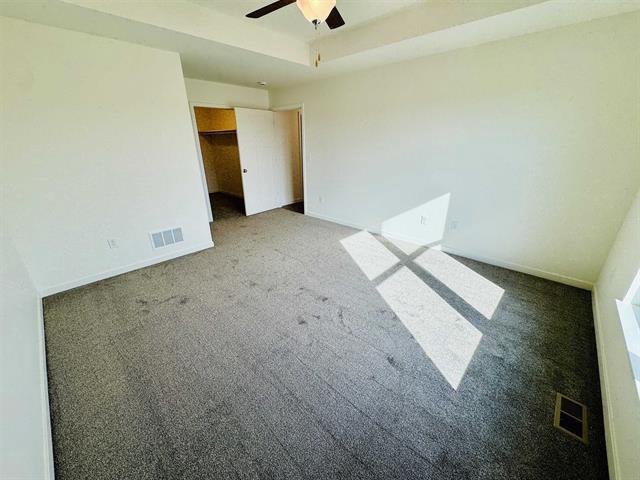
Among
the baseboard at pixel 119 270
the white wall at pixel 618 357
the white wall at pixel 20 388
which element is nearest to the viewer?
the white wall at pixel 20 388

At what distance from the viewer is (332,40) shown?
119 inches

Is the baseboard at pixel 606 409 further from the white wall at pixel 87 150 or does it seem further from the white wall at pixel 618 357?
the white wall at pixel 87 150

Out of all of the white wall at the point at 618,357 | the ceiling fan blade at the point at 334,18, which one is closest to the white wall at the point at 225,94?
the ceiling fan blade at the point at 334,18

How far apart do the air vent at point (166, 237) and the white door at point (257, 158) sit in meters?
1.84

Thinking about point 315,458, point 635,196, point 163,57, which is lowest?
point 315,458

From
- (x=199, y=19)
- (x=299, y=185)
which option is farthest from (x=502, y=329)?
(x=299, y=185)

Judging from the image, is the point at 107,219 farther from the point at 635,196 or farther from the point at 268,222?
the point at 635,196

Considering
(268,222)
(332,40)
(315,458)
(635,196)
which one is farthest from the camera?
(268,222)

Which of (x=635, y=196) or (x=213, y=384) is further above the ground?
(x=635, y=196)

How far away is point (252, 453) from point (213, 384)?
0.52m

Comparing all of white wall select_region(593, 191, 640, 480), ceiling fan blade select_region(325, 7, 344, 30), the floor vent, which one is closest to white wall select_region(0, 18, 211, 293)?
ceiling fan blade select_region(325, 7, 344, 30)

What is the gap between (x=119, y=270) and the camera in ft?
9.50

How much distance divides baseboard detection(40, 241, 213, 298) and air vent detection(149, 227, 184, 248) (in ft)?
0.47

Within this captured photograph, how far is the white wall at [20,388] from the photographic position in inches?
37.2
